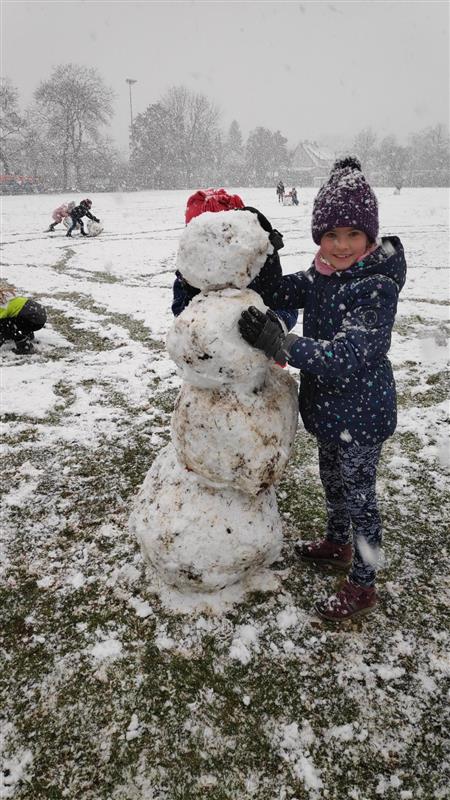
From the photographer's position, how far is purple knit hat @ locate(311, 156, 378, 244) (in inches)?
66.9

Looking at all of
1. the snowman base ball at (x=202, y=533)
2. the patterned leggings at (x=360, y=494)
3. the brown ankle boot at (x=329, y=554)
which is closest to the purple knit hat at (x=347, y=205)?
the patterned leggings at (x=360, y=494)

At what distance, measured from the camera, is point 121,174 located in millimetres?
44500

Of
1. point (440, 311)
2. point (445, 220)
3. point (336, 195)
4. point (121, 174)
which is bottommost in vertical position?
point (440, 311)

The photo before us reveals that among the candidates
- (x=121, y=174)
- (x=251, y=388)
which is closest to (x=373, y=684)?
(x=251, y=388)

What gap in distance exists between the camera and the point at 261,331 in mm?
1623

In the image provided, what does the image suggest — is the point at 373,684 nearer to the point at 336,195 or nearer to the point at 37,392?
the point at 336,195

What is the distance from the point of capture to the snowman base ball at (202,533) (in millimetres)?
2023

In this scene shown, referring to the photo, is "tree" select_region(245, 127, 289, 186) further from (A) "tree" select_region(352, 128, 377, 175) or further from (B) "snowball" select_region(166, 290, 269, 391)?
(B) "snowball" select_region(166, 290, 269, 391)

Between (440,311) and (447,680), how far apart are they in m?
5.68

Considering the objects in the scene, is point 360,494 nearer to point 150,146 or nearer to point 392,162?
point 150,146

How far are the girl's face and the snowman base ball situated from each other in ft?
3.47

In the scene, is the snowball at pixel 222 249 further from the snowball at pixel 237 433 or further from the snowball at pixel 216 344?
the snowball at pixel 237 433

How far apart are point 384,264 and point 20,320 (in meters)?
4.44

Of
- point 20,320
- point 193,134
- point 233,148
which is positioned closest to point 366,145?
point 233,148
